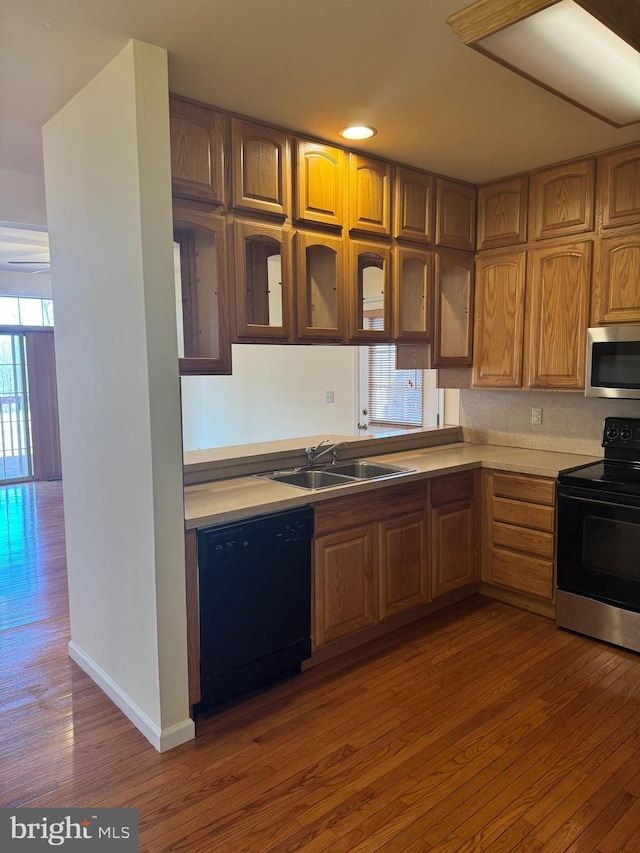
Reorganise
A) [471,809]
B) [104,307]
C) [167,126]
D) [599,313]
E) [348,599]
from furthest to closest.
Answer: [599,313] → [348,599] → [104,307] → [167,126] → [471,809]

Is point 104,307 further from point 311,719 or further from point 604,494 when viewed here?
point 604,494

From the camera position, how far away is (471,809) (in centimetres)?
188

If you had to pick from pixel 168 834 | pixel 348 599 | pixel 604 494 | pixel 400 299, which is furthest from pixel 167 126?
pixel 604 494

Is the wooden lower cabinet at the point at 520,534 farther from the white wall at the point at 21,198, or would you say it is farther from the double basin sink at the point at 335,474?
the white wall at the point at 21,198

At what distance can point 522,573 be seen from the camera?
10.9 feet

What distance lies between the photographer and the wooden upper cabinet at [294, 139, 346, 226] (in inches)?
109

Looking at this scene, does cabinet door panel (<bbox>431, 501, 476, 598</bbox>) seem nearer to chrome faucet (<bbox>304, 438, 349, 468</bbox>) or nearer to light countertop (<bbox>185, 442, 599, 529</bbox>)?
light countertop (<bbox>185, 442, 599, 529</bbox>)

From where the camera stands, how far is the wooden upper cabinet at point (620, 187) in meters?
3.03

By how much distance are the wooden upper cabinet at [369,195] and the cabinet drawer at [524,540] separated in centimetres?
185

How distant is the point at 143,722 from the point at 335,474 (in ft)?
4.99

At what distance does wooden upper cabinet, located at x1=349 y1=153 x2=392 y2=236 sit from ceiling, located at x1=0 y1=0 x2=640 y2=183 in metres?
0.09

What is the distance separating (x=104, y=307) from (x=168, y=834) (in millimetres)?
1874

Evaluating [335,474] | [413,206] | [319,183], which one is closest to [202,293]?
[319,183]

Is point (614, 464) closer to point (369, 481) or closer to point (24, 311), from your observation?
point (369, 481)
